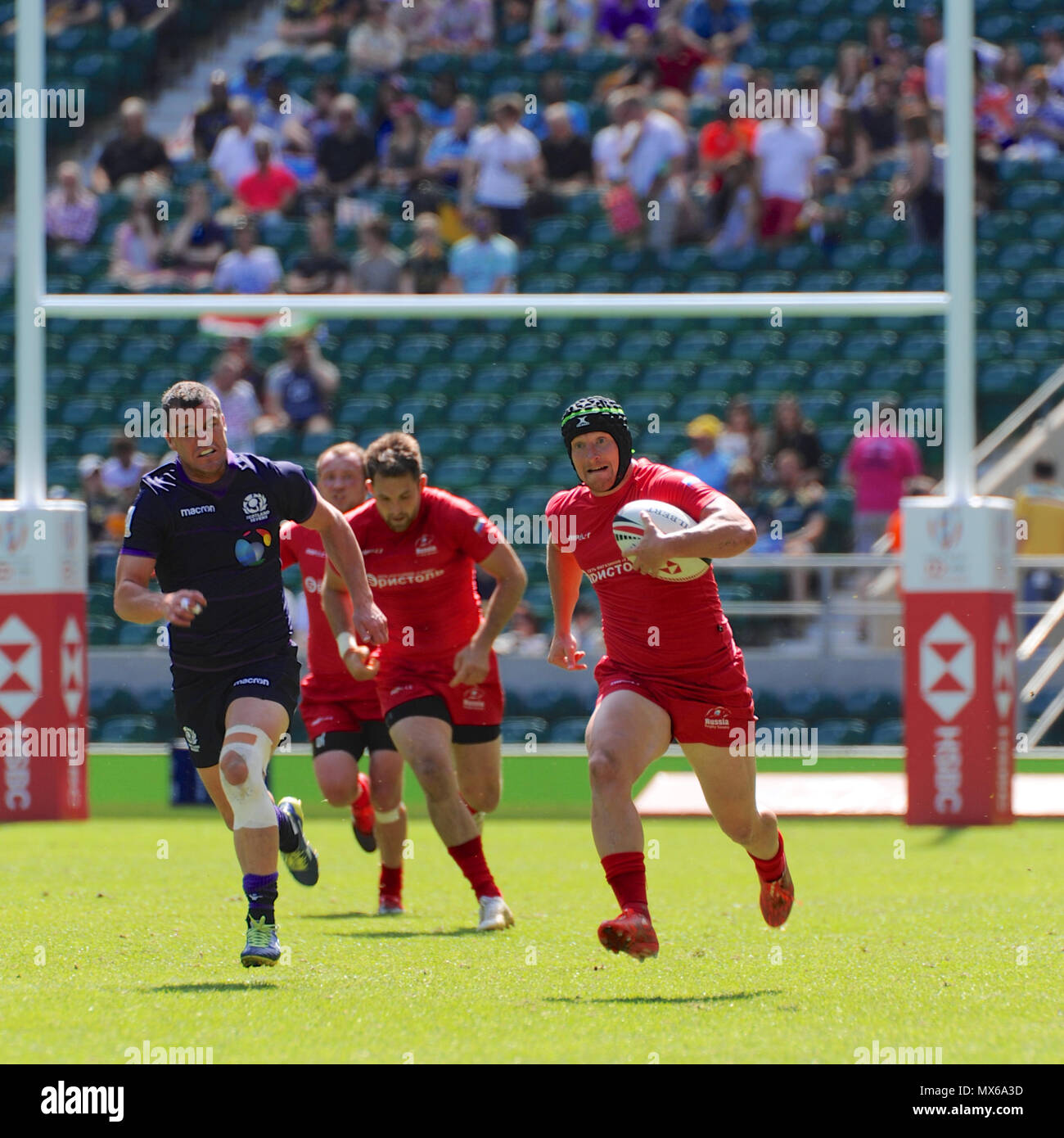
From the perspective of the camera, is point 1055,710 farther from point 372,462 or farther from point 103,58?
point 103,58

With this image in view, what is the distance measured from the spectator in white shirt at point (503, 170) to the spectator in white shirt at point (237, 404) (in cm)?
307

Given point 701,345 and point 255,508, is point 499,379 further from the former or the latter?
point 255,508

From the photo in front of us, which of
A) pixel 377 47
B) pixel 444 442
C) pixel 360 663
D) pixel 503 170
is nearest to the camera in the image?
pixel 360 663

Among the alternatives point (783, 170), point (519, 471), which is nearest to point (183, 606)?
point (519, 471)

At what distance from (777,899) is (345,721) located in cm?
272

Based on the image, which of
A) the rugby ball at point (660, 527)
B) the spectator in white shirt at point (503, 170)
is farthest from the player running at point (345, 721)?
the spectator in white shirt at point (503, 170)

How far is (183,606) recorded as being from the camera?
6.59 metres

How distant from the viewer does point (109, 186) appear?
840 inches

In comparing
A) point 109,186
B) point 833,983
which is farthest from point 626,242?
point 833,983

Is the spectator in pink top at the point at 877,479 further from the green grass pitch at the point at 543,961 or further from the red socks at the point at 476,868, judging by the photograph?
the red socks at the point at 476,868

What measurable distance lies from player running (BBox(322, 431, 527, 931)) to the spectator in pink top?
778 cm

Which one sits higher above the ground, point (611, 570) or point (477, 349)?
point (477, 349)

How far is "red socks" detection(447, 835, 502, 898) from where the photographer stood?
27.9ft

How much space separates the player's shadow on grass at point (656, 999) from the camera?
629cm
